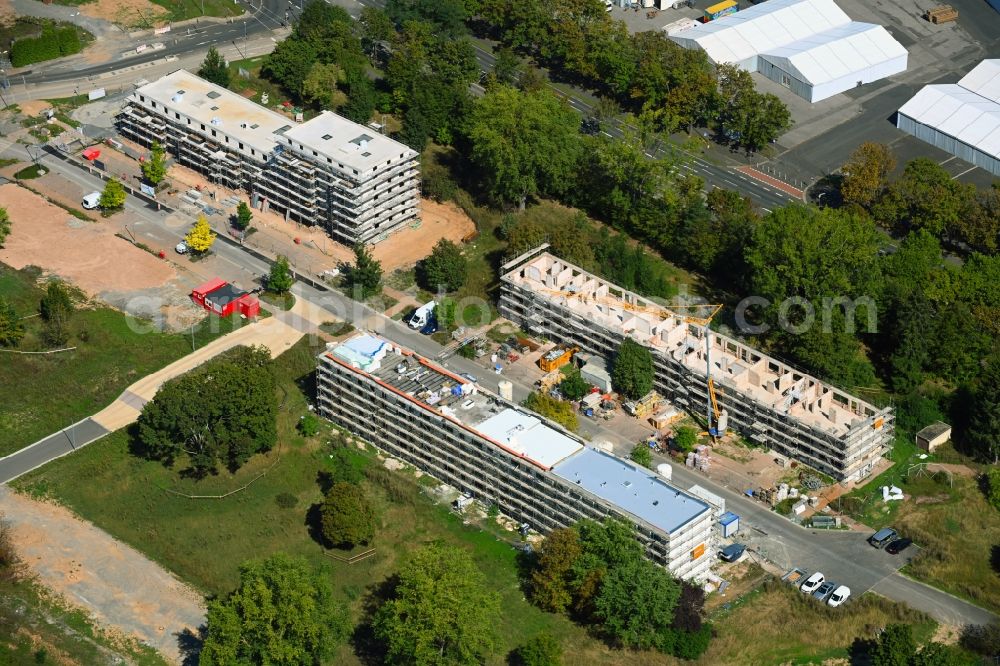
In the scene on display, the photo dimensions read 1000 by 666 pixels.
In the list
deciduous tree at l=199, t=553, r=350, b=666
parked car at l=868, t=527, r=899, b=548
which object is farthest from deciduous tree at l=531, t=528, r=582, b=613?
parked car at l=868, t=527, r=899, b=548

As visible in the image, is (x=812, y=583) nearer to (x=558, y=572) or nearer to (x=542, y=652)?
(x=558, y=572)

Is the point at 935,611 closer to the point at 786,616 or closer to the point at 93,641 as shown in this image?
the point at 786,616

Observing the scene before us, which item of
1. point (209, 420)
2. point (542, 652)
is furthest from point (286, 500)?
point (542, 652)

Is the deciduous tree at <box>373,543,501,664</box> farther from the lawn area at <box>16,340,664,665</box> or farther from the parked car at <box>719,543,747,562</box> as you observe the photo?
the parked car at <box>719,543,747,562</box>

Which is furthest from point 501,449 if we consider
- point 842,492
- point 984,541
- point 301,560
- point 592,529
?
point 984,541

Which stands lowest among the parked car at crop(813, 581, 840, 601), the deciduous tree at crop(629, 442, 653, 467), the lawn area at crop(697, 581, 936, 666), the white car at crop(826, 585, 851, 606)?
the lawn area at crop(697, 581, 936, 666)

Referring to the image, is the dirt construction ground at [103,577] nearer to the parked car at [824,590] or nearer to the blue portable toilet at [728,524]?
the blue portable toilet at [728,524]
